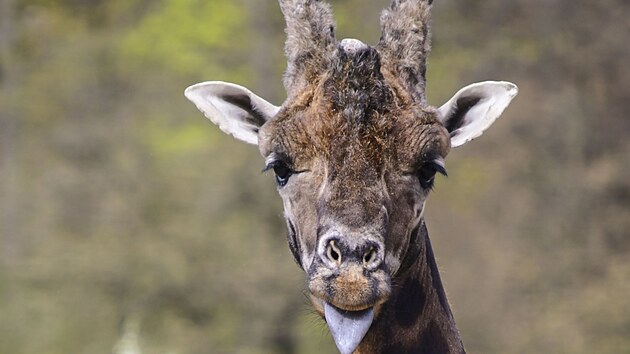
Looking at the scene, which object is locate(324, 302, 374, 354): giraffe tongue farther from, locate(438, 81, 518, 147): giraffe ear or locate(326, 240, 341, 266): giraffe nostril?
locate(438, 81, 518, 147): giraffe ear

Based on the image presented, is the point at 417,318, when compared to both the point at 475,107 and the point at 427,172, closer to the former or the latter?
the point at 427,172

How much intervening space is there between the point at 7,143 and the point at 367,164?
25.7m

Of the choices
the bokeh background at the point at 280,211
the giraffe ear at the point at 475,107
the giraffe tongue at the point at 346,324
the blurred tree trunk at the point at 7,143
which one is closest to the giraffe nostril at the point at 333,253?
the giraffe tongue at the point at 346,324

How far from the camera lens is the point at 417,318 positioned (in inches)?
297

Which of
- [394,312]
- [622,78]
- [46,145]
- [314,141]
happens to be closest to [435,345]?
[394,312]

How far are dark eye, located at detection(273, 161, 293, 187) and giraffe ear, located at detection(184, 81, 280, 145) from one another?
32.5 inches

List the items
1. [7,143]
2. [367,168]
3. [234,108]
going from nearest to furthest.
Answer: [367,168]
[234,108]
[7,143]

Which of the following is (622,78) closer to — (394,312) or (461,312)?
(461,312)

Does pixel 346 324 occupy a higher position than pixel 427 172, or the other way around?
pixel 427 172

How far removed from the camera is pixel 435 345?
7543 mm

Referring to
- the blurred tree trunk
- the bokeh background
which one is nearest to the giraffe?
the bokeh background

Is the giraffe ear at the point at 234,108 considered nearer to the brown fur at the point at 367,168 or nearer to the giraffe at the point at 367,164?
the giraffe at the point at 367,164

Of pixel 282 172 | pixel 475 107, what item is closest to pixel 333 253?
pixel 282 172

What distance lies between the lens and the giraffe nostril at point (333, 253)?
254 inches
